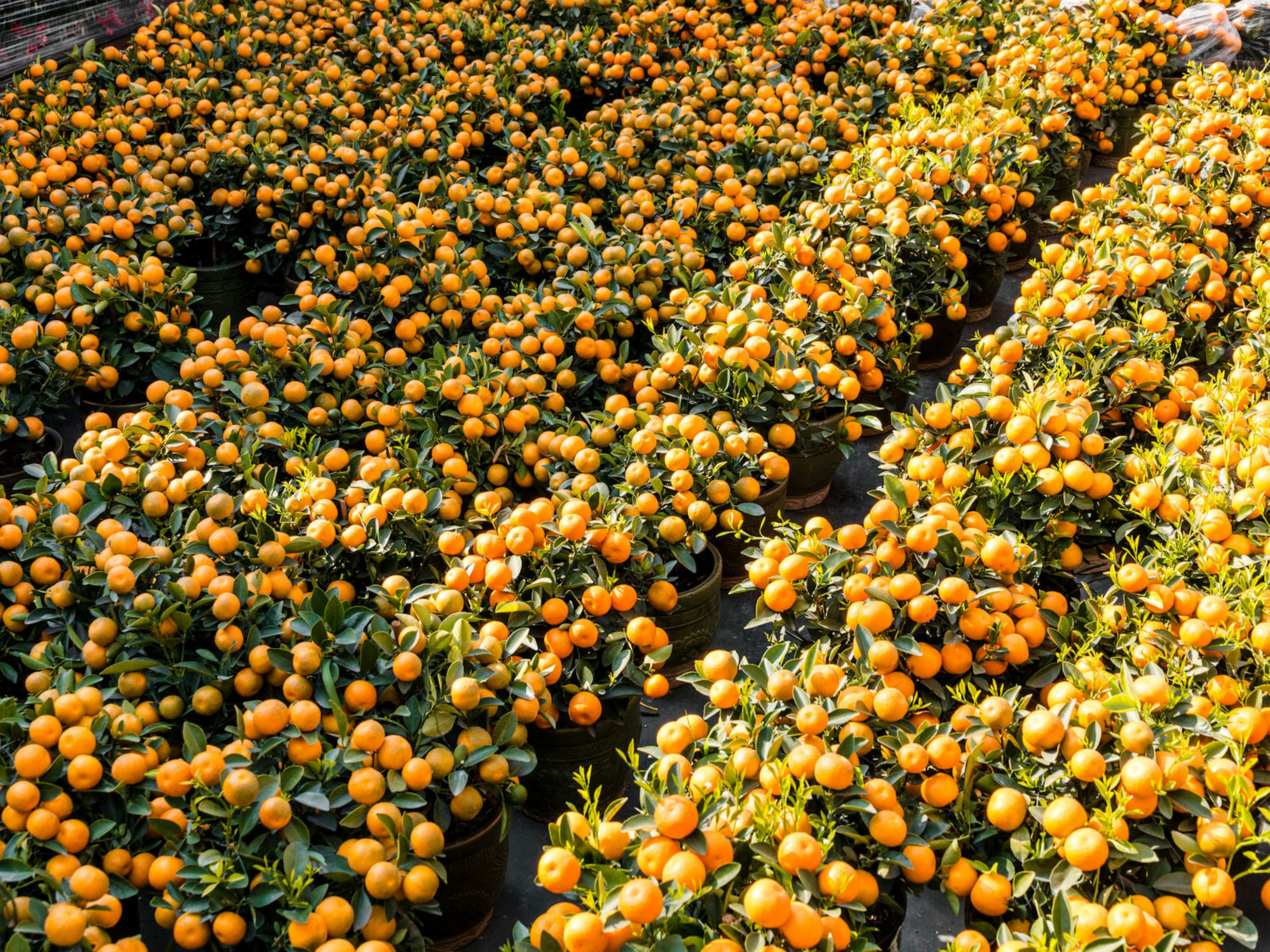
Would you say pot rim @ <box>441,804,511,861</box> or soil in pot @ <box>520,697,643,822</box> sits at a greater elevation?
pot rim @ <box>441,804,511,861</box>

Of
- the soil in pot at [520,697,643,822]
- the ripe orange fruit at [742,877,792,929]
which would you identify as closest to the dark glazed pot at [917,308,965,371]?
the soil in pot at [520,697,643,822]

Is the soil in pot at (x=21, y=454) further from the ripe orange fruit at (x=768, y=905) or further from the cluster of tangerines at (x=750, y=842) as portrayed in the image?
the ripe orange fruit at (x=768, y=905)

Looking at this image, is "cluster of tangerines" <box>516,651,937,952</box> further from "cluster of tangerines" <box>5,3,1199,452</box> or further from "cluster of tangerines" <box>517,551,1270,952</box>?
"cluster of tangerines" <box>5,3,1199,452</box>

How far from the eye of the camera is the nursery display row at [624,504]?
1699mm

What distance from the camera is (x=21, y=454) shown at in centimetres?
305

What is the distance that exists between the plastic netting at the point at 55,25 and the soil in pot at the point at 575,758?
4.84 metres

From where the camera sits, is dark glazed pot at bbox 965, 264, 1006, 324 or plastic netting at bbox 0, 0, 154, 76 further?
plastic netting at bbox 0, 0, 154, 76

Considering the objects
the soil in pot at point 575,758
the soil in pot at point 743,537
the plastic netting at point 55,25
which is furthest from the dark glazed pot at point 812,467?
the plastic netting at point 55,25

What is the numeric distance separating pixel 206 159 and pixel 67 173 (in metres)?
0.54

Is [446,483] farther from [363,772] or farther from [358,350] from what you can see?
[363,772]

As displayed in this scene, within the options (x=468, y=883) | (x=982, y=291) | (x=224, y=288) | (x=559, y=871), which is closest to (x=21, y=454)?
(x=224, y=288)

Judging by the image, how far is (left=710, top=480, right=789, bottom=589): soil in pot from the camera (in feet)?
9.54

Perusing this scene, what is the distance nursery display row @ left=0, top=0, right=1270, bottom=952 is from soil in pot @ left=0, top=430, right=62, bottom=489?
0.07ft

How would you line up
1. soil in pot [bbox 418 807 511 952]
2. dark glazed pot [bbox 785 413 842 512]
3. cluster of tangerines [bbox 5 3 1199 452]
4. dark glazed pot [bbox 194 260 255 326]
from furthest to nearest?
dark glazed pot [bbox 194 260 255 326]
cluster of tangerines [bbox 5 3 1199 452]
dark glazed pot [bbox 785 413 842 512]
soil in pot [bbox 418 807 511 952]
